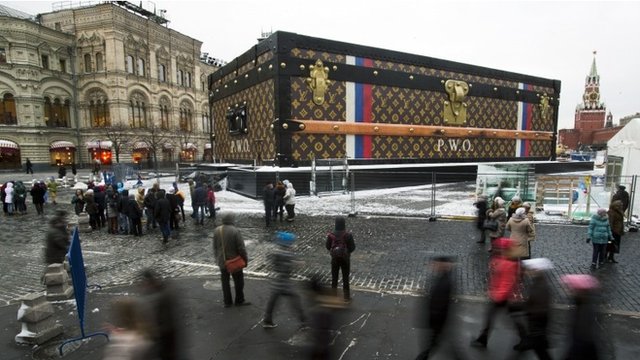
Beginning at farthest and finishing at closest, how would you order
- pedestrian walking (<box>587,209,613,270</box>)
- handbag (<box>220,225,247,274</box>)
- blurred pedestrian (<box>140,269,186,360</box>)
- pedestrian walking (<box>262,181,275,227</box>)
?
pedestrian walking (<box>262,181,275,227</box>), pedestrian walking (<box>587,209,613,270</box>), handbag (<box>220,225,247,274</box>), blurred pedestrian (<box>140,269,186,360</box>)

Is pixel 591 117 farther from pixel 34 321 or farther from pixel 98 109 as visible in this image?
pixel 34 321

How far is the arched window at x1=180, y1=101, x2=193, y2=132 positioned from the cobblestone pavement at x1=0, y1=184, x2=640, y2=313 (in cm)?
3952

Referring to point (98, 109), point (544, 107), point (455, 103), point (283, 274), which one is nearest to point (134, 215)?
point (283, 274)

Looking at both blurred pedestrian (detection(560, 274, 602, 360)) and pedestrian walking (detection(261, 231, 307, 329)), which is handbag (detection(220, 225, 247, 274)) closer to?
pedestrian walking (detection(261, 231, 307, 329))

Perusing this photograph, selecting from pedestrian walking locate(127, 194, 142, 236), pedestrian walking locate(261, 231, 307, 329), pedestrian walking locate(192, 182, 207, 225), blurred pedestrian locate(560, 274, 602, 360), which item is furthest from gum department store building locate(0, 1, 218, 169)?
blurred pedestrian locate(560, 274, 602, 360)

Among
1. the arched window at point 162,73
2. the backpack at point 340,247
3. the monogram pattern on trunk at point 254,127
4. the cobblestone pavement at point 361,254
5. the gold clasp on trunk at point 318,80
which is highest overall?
the arched window at point 162,73

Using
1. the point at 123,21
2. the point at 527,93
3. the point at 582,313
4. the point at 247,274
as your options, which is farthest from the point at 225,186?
the point at 123,21

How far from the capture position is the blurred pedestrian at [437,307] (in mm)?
4418

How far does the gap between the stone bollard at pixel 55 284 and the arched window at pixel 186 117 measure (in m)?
46.7

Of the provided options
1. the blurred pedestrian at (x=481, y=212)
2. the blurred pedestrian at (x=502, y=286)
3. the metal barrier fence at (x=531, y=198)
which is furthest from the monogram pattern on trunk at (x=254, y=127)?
the blurred pedestrian at (x=502, y=286)

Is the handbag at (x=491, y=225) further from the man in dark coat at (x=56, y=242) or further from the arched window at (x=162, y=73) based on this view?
the arched window at (x=162, y=73)

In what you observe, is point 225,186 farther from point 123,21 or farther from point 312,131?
point 123,21

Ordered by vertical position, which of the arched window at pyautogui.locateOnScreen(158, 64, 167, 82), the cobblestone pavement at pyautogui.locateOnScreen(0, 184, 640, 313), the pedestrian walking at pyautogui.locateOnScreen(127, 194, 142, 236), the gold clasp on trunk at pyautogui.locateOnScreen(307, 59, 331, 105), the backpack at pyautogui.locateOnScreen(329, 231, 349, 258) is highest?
the arched window at pyautogui.locateOnScreen(158, 64, 167, 82)

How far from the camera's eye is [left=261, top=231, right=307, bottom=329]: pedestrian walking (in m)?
5.61
